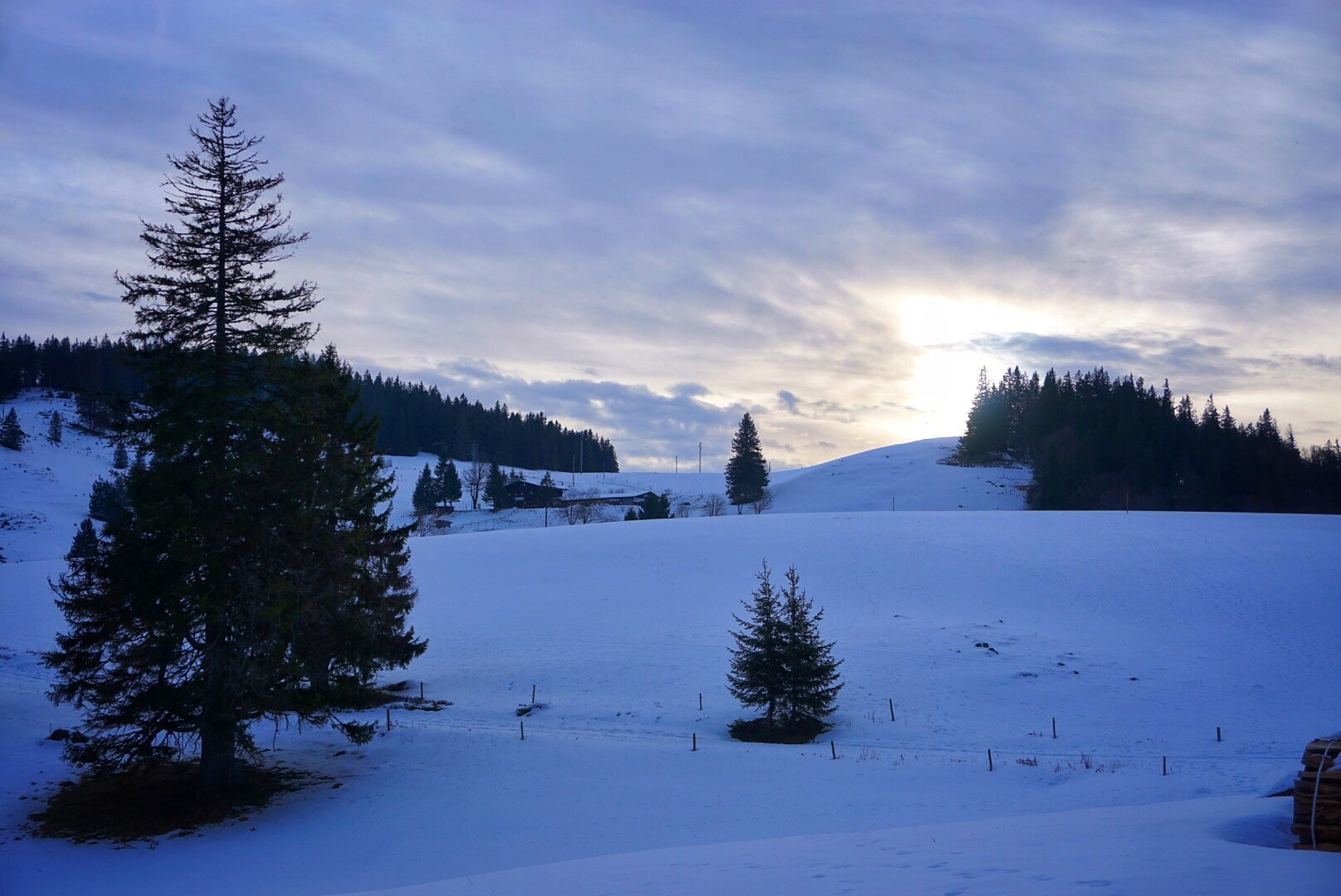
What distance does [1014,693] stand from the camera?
28.9m

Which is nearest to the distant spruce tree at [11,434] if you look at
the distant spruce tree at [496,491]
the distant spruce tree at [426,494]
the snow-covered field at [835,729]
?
the distant spruce tree at [426,494]

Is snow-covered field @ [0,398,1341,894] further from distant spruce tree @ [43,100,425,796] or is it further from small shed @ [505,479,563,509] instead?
small shed @ [505,479,563,509]

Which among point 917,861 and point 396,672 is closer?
point 917,861

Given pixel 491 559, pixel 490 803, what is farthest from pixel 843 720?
pixel 491 559

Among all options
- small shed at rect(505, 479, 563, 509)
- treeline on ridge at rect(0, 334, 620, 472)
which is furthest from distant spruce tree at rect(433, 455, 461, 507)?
treeline on ridge at rect(0, 334, 620, 472)

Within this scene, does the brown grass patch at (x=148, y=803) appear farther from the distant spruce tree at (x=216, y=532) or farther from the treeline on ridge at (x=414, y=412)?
the treeline on ridge at (x=414, y=412)

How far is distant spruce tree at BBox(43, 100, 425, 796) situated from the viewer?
55.8 feet

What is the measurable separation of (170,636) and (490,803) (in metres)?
7.93

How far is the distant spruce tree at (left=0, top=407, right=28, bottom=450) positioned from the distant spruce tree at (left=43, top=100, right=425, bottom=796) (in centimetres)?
10816

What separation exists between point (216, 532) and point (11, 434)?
112660 millimetres

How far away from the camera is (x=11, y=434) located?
101438mm

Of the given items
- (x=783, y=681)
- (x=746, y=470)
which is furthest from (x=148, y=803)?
(x=746, y=470)

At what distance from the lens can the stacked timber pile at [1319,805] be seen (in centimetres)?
797

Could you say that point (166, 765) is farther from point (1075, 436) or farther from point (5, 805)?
point (1075, 436)
